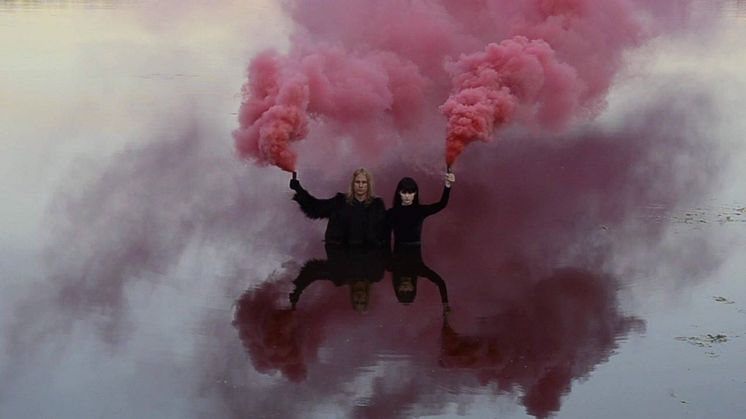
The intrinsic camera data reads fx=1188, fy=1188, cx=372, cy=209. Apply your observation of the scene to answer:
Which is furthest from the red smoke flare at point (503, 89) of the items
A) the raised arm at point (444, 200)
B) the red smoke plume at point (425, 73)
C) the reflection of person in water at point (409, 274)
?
the reflection of person in water at point (409, 274)

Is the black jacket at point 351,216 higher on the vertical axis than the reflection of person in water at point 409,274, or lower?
higher

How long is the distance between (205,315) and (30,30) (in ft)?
78.4

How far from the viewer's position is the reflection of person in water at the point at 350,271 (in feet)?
36.8

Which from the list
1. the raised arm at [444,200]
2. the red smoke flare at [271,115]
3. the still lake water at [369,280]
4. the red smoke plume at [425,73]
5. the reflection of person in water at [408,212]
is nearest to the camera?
the still lake water at [369,280]

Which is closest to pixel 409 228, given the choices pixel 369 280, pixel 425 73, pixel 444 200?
pixel 444 200

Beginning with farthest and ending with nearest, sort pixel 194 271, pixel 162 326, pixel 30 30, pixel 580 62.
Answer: pixel 30 30 < pixel 580 62 < pixel 194 271 < pixel 162 326

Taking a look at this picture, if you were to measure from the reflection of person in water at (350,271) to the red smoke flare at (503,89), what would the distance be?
1398 millimetres

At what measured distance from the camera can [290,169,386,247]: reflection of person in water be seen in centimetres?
1262

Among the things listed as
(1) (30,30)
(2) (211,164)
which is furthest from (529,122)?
(1) (30,30)

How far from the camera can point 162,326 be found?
10211mm

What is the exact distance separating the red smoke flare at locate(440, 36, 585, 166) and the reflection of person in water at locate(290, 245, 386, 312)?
1398 millimetres

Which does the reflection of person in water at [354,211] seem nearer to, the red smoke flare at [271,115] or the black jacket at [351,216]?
the black jacket at [351,216]

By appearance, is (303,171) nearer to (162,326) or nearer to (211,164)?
(211,164)

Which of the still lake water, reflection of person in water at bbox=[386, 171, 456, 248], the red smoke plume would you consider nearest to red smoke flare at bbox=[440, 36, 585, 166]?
the red smoke plume
